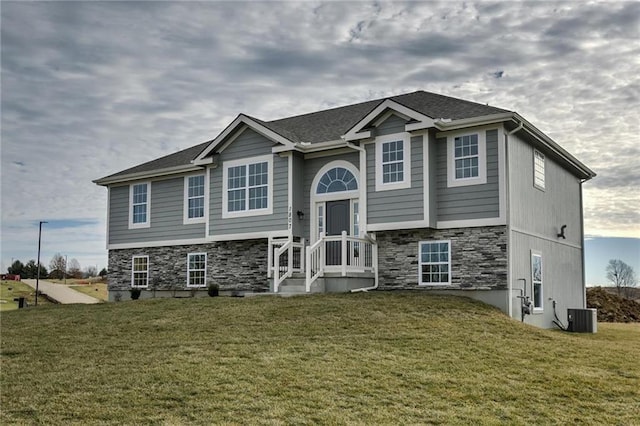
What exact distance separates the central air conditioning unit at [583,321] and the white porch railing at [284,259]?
7.79 metres

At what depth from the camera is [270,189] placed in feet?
64.7

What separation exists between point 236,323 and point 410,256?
6.00 m

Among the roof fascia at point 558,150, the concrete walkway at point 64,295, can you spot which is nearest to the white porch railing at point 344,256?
the roof fascia at point 558,150

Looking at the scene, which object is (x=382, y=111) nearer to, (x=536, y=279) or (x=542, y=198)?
(x=542, y=198)

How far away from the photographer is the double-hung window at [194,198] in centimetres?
2216

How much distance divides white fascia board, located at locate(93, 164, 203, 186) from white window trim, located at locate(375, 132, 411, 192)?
7.07 meters

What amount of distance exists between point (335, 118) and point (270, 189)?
367 cm

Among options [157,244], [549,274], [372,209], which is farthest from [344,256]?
[157,244]

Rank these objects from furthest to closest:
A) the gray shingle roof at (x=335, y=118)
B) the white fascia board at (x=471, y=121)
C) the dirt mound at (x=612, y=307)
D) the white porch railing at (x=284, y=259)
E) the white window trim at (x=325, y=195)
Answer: the dirt mound at (x=612, y=307) < the white window trim at (x=325, y=195) < the white porch railing at (x=284, y=259) < the gray shingle roof at (x=335, y=118) < the white fascia board at (x=471, y=121)

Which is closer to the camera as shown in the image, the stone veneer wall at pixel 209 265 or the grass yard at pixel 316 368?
the grass yard at pixel 316 368

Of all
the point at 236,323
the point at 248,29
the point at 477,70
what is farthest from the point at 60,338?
the point at 477,70

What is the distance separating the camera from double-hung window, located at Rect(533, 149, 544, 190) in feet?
59.3

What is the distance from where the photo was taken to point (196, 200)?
73.3 feet

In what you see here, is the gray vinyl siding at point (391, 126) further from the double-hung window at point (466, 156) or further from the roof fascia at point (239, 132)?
the roof fascia at point (239, 132)
